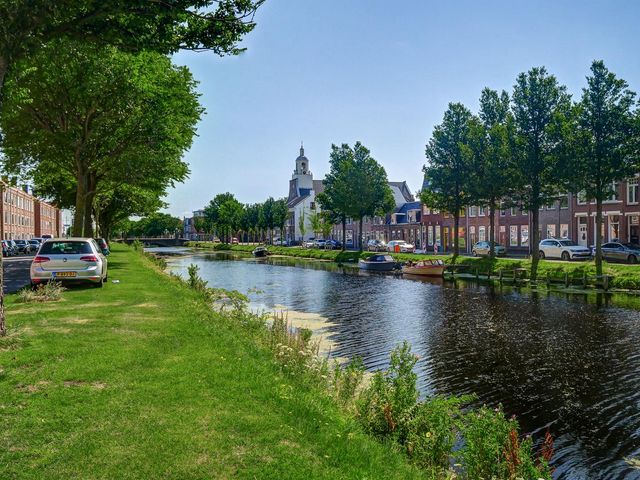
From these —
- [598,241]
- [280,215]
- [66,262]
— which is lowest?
[66,262]

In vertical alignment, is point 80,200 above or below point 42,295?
above

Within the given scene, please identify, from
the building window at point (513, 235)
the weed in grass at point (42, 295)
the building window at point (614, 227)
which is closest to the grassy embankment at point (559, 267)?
the building window at point (614, 227)

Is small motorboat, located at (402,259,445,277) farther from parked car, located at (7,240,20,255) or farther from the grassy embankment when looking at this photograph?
parked car, located at (7,240,20,255)

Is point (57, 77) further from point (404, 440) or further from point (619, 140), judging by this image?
point (619, 140)

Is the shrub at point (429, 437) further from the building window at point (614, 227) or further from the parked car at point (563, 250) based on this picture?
the building window at point (614, 227)

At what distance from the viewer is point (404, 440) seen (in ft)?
23.4

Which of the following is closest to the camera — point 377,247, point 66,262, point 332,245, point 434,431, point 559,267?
point 434,431

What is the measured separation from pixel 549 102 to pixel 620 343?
23.4m

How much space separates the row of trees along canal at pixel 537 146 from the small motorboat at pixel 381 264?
7.20m

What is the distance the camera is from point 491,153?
134ft

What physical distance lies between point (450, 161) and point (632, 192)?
616 inches

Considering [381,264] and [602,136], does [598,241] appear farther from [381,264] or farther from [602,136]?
[381,264]

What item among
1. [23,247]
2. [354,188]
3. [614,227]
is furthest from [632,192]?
[23,247]

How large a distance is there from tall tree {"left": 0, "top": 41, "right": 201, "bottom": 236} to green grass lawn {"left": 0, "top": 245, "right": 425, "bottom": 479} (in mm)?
15614
